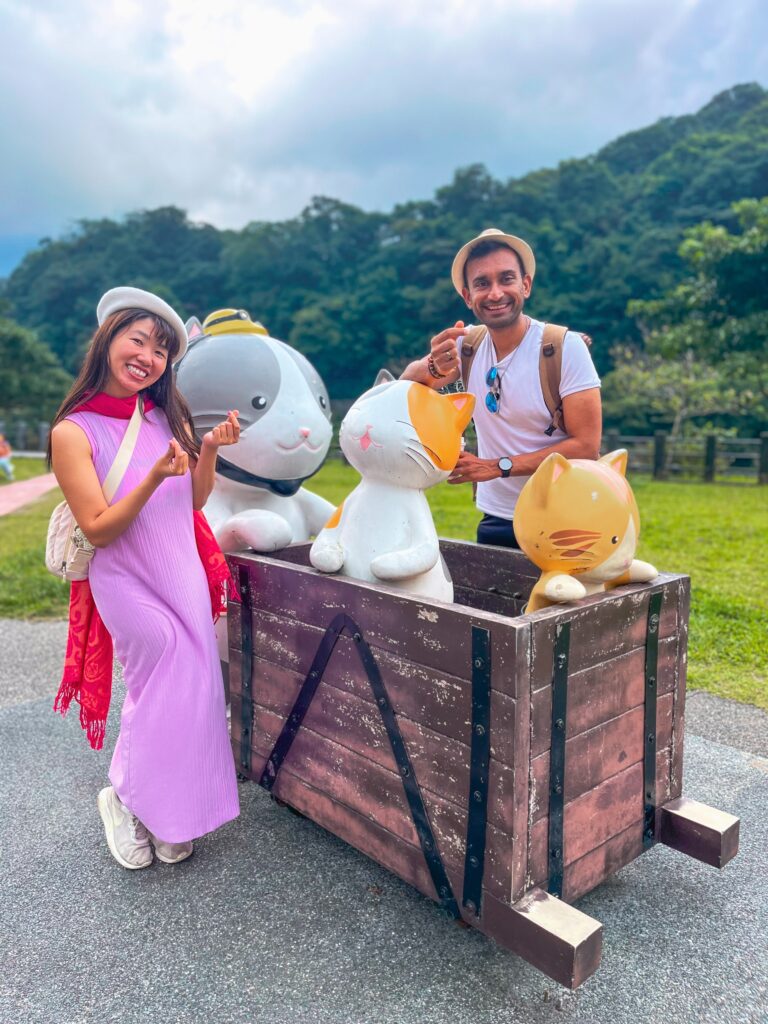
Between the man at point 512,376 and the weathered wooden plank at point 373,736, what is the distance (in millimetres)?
805

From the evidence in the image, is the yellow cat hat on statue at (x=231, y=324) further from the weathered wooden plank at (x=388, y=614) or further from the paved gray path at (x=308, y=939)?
the paved gray path at (x=308, y=939)

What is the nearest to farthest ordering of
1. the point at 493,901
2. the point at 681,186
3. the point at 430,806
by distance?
the point at 493,901 → the point at 430,806 → the point at 681,186

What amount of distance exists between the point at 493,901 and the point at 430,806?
228 mm

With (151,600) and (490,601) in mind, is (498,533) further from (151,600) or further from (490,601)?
(151,600)

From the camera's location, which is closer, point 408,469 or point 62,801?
point 408,469

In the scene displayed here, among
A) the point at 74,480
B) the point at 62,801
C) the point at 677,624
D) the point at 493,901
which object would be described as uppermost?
the point at 74,480

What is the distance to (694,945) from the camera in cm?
172

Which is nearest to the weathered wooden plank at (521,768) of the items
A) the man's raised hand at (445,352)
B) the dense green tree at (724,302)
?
the man's raised hand at (445,352)

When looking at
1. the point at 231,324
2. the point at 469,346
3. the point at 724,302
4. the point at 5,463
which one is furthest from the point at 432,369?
the point at 5,463

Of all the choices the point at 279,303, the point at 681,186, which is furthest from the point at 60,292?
the point at 681,186

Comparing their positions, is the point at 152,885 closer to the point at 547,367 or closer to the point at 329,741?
the point at 329,741

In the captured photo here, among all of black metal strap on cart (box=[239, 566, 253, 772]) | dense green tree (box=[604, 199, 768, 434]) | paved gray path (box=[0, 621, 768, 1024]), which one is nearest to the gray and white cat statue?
black metal strap on cart (box=[239, 566, 253, 772])

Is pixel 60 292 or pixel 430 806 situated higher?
pixel 60 292

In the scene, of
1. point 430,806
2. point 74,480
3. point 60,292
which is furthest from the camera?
point 60,292
